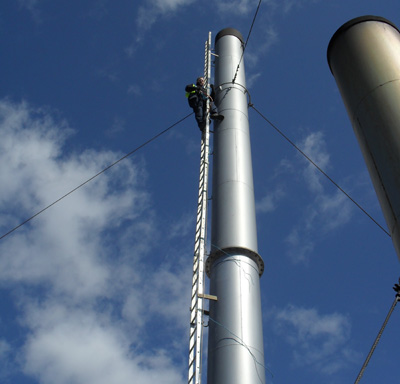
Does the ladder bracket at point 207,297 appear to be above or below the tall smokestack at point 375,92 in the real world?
below

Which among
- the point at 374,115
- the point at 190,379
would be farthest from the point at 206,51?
the point at 190,379

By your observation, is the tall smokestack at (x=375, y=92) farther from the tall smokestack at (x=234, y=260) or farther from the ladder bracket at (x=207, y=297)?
the ladder bracket at (x=207, y=297)

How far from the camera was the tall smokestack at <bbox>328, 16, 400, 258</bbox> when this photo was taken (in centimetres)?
704

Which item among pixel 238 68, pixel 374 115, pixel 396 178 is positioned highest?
pixel 238 68

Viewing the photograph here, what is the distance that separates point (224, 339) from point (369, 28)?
18.4 feet

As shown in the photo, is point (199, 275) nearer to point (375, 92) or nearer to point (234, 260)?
point (234, 260)

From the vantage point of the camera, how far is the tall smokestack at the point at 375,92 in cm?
704

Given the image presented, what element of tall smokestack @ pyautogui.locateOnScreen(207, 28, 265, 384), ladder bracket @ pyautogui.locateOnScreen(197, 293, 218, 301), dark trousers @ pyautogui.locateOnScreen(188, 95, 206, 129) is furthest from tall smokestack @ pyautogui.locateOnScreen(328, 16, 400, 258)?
dark trousers @ pyautogui.locateOnScreen(188, 95, 206, 129)

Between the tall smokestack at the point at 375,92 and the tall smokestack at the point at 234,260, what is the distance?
2.39 meters

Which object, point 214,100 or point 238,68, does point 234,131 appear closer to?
point 214,100

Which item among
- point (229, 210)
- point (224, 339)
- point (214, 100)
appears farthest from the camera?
point (214, 100)

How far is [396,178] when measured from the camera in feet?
22.6

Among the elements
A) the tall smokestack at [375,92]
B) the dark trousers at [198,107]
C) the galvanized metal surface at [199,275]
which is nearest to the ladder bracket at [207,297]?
the galvanized metal surface at [199,275]

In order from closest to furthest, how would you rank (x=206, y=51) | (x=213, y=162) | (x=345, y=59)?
(x=345, y=59) → (x=213, y=162) → (x=206, y=51)
